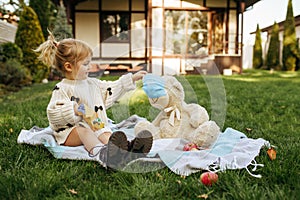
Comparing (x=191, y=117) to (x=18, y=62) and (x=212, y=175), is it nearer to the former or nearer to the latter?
(x=212, y=175)

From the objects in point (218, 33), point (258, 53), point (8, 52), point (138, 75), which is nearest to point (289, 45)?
point (258, 53)

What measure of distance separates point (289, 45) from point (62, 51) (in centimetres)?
1506

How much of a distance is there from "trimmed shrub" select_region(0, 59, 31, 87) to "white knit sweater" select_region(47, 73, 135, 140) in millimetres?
4784

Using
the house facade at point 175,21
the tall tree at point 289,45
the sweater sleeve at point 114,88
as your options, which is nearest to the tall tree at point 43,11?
the house facade at point 175,21

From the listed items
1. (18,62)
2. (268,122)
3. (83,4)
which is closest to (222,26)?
(83,4)

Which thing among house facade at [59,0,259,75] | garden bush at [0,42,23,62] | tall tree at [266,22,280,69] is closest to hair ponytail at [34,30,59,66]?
garden bush at [0,42,23,62]

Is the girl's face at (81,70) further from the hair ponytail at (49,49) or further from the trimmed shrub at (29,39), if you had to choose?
the trimmed shrub at (29,39)

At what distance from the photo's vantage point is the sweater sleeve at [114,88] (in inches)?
97.2

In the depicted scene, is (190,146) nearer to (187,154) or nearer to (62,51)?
(187,154)

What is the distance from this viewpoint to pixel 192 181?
1599 mm

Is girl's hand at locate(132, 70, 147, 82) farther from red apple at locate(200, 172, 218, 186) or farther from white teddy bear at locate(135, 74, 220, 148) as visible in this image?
red apple at locate(200, 172, 218, 186)

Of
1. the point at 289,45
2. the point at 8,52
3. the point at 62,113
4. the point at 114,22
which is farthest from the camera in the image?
the point at 289,45

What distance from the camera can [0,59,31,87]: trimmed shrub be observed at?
663cm

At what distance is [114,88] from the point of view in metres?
2.48
